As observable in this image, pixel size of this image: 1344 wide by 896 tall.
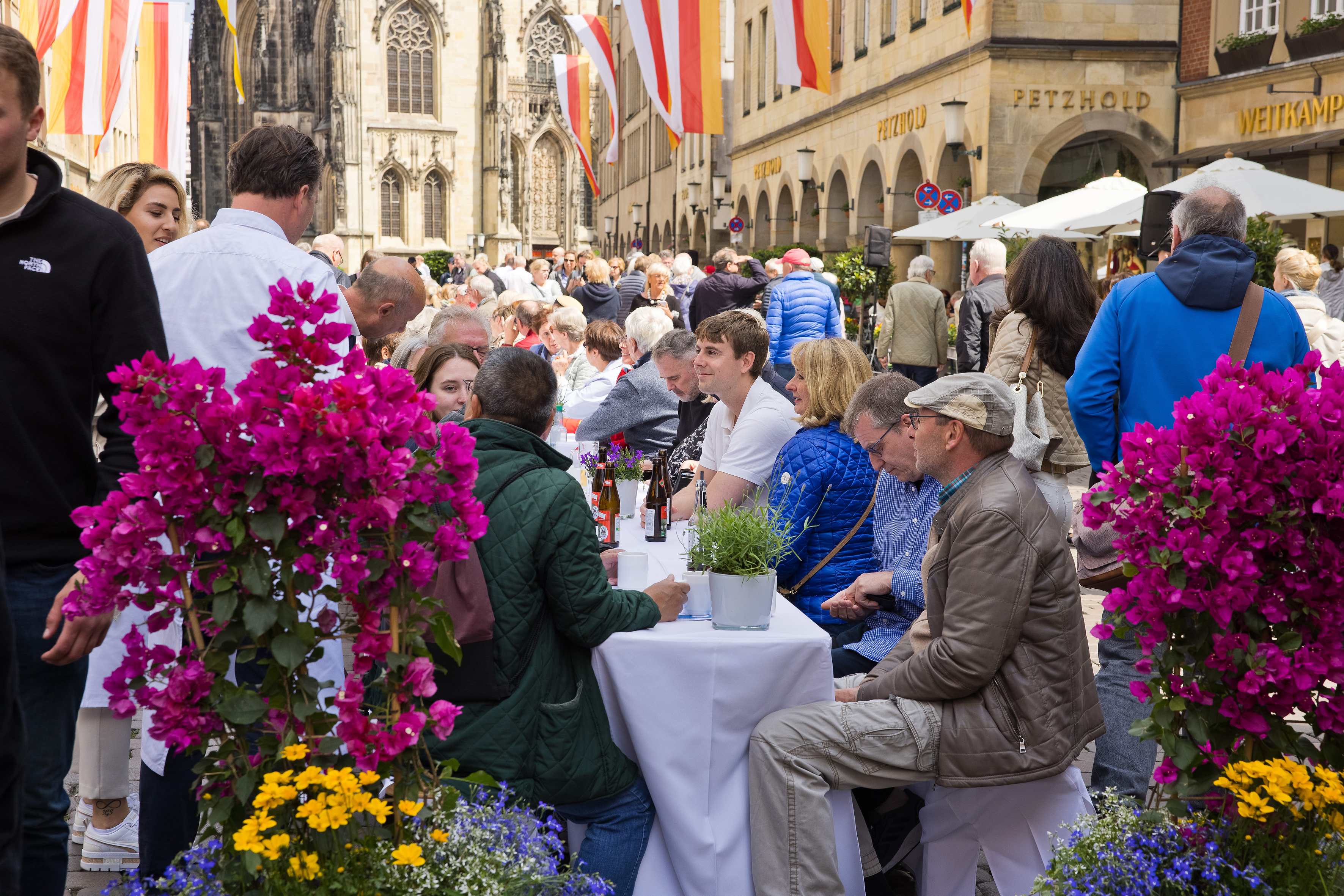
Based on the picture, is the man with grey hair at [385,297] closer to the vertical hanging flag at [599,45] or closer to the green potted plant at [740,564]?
the green potted plant at [740,564]

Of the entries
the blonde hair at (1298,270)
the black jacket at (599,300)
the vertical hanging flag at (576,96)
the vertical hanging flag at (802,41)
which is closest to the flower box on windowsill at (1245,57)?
the vertical hanging flag at (802,41)

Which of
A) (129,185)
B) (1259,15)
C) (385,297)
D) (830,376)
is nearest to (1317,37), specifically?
(1259,15)

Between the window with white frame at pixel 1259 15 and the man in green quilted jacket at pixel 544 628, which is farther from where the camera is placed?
the window with white frame at pixel 1259 15

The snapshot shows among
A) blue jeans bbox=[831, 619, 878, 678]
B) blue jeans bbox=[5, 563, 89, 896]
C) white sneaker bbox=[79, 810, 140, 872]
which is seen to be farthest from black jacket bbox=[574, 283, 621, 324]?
blue jeans bbox=[5, 563, 89, 896]

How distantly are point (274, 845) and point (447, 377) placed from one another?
3.07 m

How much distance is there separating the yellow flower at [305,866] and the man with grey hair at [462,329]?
13.3 ft

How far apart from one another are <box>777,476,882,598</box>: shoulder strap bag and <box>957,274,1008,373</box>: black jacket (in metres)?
5.66

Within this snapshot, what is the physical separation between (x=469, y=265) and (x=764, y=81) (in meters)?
10.8

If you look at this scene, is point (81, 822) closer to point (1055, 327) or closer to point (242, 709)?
point (242, 709)

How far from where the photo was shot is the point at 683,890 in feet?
10.9

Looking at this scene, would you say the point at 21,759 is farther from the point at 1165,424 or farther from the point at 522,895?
the point at 1165,424

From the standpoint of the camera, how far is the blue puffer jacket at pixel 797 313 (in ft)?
34.9

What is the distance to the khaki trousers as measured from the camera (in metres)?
3.19

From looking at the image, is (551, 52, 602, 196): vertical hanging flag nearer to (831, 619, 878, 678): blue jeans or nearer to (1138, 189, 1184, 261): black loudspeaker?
(1138, 189, 1184, 261): black loudspeaker
